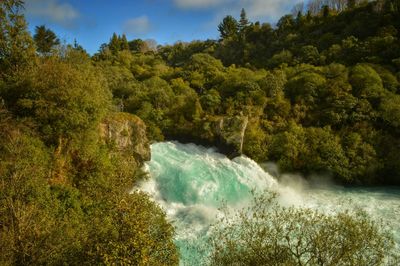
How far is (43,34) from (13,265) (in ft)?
175

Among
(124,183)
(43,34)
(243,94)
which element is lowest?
(124,183)

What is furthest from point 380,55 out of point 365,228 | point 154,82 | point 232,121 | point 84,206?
point 84,206

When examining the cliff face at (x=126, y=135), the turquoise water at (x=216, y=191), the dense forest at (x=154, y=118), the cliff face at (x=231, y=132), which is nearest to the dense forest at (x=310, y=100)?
the dense forest at (x=154, y=118)

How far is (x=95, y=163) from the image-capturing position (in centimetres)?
2475

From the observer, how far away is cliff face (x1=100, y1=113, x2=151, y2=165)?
28078 mm

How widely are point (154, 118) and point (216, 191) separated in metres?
16.7

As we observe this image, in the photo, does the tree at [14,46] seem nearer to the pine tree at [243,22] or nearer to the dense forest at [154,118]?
the dense forest at [154,118]

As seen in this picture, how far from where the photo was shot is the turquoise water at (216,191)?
26.0 meters

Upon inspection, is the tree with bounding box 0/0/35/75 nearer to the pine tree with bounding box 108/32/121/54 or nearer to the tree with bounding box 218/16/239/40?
the pine tree with bounding box 108/32/121/54

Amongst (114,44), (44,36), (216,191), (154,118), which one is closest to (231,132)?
(216,191)

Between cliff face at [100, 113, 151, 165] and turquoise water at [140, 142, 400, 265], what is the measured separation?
1832 millimetres

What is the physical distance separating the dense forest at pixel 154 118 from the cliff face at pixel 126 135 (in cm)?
36

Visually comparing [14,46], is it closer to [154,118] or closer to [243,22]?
[154,118]

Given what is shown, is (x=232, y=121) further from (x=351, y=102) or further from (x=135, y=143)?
(x=351, y=102)
